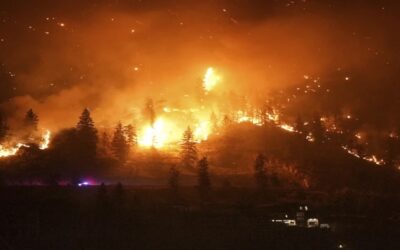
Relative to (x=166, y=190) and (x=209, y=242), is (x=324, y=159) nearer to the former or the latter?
(x=166, y=190)

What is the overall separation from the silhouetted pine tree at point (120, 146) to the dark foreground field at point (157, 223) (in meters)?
27.7

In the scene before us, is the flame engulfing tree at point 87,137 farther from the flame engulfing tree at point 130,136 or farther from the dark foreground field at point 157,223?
the dark foreground field at point 157,223

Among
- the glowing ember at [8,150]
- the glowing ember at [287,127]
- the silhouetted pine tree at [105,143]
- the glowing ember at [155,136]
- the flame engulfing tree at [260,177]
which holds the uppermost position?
the glowing ember at [287,127]

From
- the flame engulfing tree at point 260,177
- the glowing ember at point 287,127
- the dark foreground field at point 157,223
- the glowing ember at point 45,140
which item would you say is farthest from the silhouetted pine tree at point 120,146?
the glowing ember at point 287,127

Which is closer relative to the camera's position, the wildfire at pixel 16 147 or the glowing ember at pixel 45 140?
the wildfire at pixel 16 147

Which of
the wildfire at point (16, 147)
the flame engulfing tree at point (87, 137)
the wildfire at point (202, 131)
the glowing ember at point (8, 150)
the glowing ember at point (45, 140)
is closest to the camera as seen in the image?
the glowing ember at point (8, 150)

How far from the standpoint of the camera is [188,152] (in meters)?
127

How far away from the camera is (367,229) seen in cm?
8344

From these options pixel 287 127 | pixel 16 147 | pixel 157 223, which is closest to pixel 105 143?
pixel 16 147

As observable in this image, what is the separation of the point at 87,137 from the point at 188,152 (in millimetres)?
24664

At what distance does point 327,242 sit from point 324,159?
60.3 m

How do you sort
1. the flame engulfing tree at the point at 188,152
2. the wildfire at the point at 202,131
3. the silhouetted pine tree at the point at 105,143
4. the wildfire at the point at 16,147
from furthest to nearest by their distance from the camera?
1. the wildfire at the point at 202,131
2. the silhouetted pine tree at the point at 105,143
3. the flame engulfing tree at the point at 188,152
4. the wildfire at the point at 16,147

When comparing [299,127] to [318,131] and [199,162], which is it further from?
[199,162]

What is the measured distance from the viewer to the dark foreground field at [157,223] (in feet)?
225
